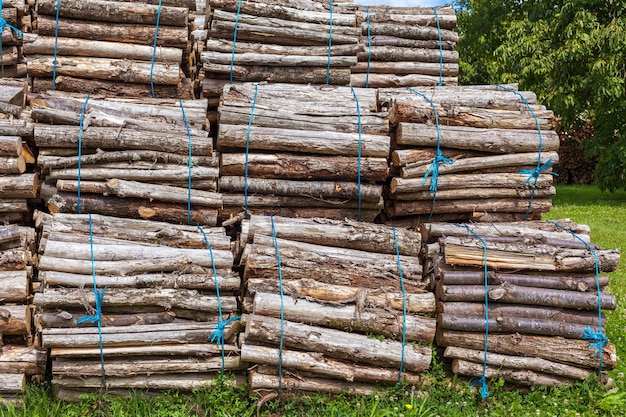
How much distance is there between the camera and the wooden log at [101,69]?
25.0 feet

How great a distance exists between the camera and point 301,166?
276 inches

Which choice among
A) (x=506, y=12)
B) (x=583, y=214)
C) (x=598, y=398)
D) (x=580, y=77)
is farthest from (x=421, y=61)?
(x=506, y=12)

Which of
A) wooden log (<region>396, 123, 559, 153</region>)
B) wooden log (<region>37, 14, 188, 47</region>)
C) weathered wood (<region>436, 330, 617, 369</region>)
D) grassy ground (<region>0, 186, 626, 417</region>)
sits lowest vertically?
grassy ground (<region>0, 186, 626, 417</region>)

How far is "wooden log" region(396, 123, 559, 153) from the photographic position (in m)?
7.07

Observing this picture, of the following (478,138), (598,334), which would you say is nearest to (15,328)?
(478,138)

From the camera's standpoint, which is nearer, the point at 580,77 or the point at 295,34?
the point at 295,34

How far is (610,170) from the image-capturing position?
18.8 metres

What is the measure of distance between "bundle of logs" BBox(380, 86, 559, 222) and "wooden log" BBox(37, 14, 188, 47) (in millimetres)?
2852

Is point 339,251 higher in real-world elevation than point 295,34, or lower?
lower

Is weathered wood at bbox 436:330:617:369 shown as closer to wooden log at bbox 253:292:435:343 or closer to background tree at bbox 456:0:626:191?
wooden log at bbox 253:292:435:343

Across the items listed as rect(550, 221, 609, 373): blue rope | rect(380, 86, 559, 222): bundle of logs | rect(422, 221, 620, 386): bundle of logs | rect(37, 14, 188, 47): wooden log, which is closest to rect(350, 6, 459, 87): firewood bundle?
rect(380, 86, 559, 222): bundle of logs

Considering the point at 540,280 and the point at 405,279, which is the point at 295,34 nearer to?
the point at 405,279

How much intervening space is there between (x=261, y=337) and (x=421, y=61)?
5.21m

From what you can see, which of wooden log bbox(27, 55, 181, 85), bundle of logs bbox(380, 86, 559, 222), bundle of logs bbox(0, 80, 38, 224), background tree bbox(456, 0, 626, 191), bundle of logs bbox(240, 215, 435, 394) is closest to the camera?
bundle of logs bbox(240, 215, 435, 394)
